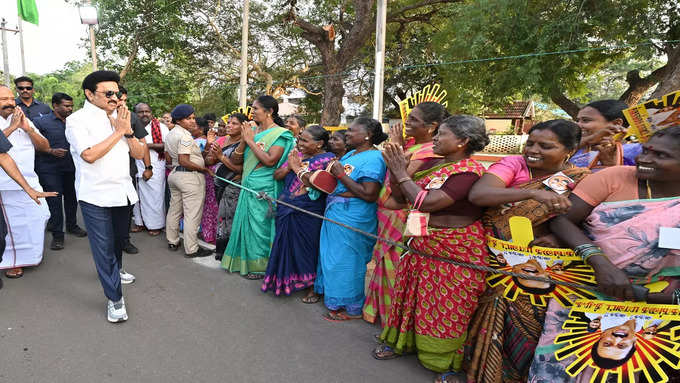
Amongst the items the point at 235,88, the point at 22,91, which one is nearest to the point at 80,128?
the point at 22,91

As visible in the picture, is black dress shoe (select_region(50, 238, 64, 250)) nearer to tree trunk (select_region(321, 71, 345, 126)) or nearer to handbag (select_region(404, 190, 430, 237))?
handbag (select_region(404, 190, 430, 237))

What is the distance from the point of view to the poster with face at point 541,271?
6.16ft

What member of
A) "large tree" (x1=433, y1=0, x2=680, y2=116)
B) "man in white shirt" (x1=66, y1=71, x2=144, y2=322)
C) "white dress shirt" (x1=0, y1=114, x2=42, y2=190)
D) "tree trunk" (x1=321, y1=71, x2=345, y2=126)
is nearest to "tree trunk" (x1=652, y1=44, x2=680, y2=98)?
"large tree" (x1=433, y1=0, x2=680, y2=116)

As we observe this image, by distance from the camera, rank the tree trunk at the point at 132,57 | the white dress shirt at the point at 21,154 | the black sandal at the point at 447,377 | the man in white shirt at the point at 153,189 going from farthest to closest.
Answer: the tree trunk at the point at 132,57 → the man in white shirt at the point at 153,189 → the white dress shirt at the point at 21,154 → the black sandal at the point at 447,377

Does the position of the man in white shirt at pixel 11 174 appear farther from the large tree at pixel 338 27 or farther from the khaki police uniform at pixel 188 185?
the large tree at pixel 338 27

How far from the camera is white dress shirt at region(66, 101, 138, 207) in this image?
2684 millimetres

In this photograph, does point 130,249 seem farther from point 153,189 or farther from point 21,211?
A: point 21,211

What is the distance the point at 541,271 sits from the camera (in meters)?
1.96

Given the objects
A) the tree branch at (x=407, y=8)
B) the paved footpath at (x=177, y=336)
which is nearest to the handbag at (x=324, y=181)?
the paved footpath at (x=177, y=336)

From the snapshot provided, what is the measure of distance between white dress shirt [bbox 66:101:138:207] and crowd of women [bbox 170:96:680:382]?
1155 millimetres

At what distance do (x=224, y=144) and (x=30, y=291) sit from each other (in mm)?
2274

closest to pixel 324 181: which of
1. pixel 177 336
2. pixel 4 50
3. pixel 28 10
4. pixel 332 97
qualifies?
pixel 177 336

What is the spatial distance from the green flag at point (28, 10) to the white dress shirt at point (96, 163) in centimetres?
1348

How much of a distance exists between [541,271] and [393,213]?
1182mm
